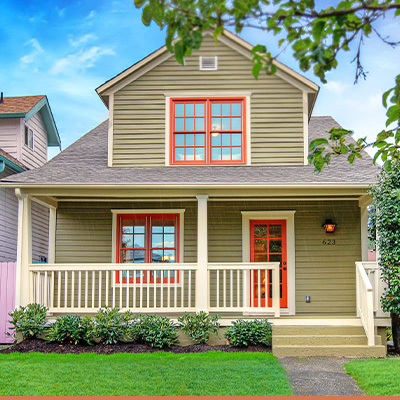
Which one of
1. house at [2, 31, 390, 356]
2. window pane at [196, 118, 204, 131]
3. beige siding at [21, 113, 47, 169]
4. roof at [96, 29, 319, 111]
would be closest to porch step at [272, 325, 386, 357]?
house at [2, 31, 390, 356]

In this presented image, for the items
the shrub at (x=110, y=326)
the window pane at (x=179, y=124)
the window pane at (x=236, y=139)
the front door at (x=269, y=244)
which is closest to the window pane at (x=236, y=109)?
the window pane at (x=236, y=139)

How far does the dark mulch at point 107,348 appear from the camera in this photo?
28.7ft

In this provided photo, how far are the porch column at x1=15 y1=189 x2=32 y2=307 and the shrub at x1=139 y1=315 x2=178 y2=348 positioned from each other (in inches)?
87.0

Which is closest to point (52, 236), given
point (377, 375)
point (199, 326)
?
point (199, 326)

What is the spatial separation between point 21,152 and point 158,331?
8.10 metres

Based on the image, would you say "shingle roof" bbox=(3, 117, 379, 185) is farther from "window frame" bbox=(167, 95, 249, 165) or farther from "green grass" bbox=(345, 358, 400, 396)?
"green grass" bbox=(345, 358, 400, 396)

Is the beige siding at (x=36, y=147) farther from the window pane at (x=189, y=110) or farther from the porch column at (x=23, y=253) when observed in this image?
the window pane at (x=189, y=110)

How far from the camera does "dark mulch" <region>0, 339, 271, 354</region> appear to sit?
8.75 m

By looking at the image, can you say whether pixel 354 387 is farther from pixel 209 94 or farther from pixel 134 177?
pixel 209 94

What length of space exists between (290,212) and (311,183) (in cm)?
170

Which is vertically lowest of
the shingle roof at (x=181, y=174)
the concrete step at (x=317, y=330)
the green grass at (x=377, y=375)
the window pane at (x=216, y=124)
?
the green grass at (x=377, y=375)

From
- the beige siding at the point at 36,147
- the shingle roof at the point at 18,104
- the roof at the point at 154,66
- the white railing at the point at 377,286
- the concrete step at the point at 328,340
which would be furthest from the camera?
the beige siding at the point at 36,147

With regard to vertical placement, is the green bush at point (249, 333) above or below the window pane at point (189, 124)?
below

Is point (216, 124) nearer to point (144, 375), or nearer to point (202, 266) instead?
point (202, 266)
